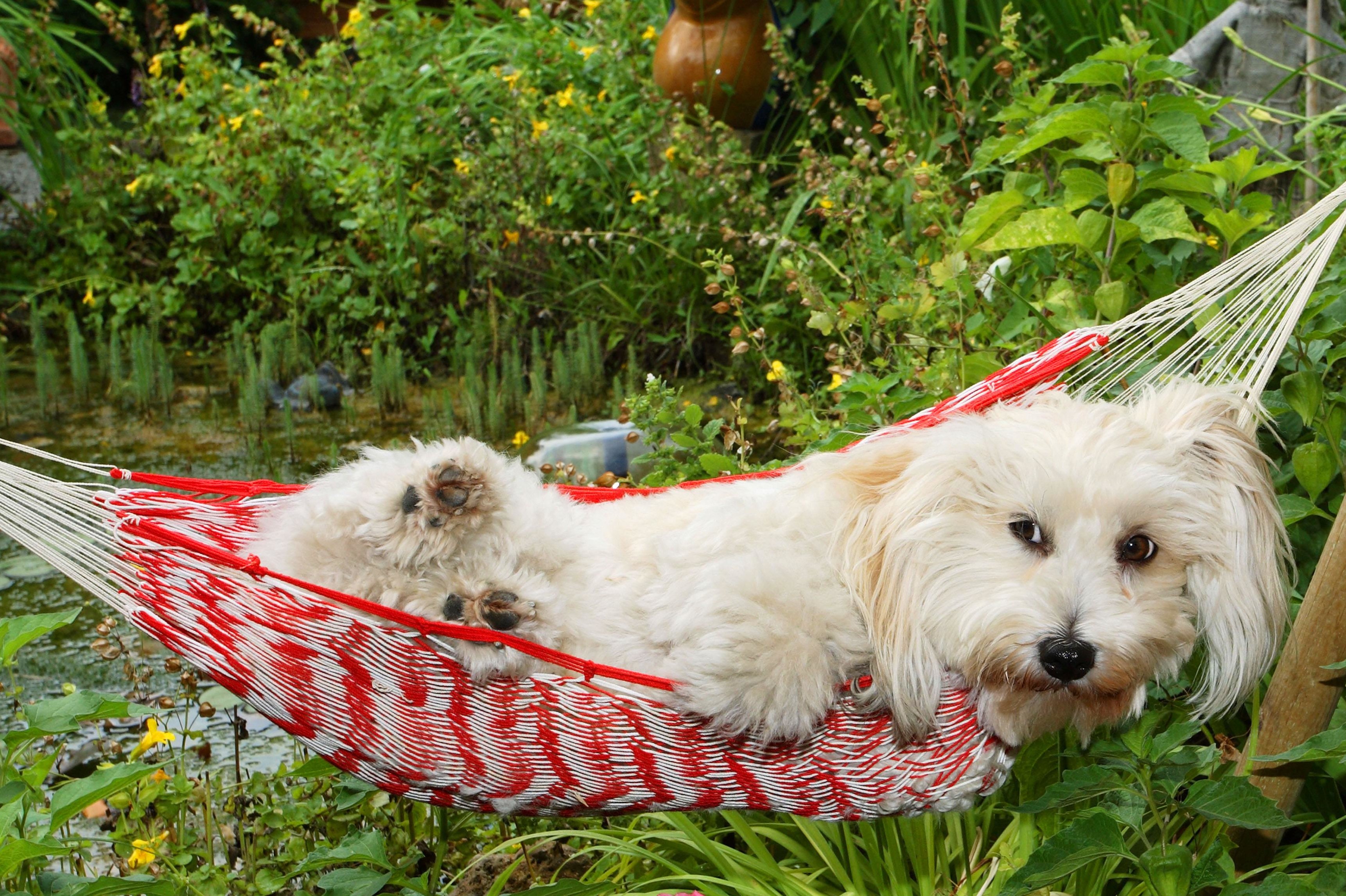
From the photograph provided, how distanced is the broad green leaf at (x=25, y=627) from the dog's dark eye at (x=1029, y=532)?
4.52ft

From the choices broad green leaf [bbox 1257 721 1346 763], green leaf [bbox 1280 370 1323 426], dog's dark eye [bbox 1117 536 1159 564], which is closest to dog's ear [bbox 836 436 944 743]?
dog's dark eye [bbox 1117 536 1159 564]

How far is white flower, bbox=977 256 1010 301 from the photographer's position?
284cm

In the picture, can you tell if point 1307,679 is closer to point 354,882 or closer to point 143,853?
point 354,882

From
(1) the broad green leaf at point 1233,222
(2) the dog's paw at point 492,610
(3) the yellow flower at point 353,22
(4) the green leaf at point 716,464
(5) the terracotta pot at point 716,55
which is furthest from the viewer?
(3) the yellow flower at point 353,22

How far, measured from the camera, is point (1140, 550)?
165 centimetres

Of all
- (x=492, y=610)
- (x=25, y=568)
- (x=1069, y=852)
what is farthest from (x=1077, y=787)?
(x=25, y=568)

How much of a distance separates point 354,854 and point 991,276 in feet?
5.87

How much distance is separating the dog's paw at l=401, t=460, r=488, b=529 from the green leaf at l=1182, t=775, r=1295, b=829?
1.06 m

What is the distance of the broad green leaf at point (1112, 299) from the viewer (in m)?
2.32

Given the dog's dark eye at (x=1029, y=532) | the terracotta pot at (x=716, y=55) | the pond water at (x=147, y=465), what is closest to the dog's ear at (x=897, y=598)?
the dog's dark eye at (x=1029, y=532)

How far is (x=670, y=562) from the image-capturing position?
1.81m

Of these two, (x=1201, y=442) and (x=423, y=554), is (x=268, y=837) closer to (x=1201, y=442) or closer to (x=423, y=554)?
(x=423, y=554)

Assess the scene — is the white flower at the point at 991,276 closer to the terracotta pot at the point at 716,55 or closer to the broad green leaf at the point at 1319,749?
the broad green leaf at the point at 1319,749

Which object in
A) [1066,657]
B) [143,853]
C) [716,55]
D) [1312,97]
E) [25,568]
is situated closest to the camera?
[1066,657]
